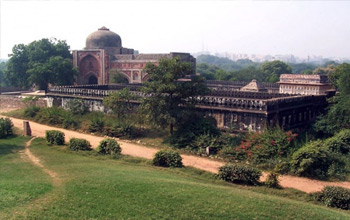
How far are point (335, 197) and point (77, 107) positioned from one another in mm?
18778

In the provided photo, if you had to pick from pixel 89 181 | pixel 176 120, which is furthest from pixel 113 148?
pixel 89 181

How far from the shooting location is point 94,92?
1008 inches

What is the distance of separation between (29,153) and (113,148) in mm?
3950

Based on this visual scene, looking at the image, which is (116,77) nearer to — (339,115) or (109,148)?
(109,148)

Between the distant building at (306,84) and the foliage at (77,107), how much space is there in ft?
49.5

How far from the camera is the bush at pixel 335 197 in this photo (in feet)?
37.3

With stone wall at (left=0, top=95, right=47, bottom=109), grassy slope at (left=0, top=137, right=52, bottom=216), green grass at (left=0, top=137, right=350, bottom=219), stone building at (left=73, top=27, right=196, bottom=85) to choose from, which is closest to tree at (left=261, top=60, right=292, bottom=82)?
stone building at (left=73, top=27, right=196, bottom=85)

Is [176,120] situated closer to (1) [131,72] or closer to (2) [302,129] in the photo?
(2) [302,129]

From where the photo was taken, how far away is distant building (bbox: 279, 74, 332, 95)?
25875 millimetres

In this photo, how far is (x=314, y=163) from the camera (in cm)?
1488

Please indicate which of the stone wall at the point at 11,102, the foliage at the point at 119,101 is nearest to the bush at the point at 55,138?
the foliage at the point at 119,101

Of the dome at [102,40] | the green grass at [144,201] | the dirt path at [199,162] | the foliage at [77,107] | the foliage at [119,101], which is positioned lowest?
the dirt path at [199,162]

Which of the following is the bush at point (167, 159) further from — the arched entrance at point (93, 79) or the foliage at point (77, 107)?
the arched entrance at point (93, 79)

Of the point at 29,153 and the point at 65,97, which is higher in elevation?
the point at 65,97
